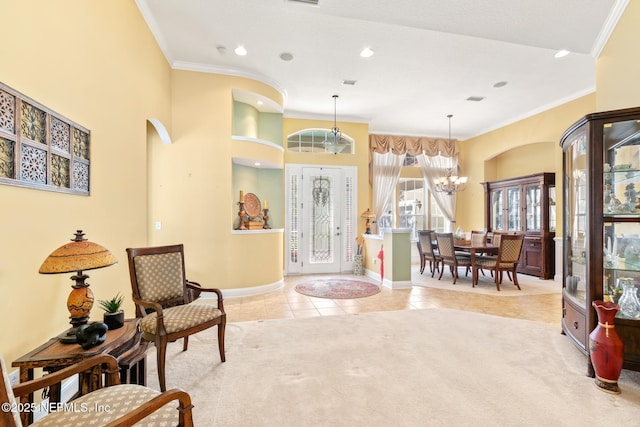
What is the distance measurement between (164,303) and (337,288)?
3.17 meters

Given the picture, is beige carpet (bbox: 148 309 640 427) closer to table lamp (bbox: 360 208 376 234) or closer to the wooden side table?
the wooden side table

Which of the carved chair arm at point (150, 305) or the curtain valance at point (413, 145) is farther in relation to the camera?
the curtain valance at point (413, 145)

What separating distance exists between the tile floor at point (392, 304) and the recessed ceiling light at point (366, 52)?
11.7 feet

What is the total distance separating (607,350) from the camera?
7.13 feet

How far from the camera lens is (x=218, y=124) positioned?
4.65 m

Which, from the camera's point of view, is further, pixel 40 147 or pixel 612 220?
pixel 612 220

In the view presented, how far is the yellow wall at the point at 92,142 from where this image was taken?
1.62 m

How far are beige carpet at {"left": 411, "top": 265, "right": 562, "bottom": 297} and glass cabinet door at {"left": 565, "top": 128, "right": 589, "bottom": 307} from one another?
215 cm

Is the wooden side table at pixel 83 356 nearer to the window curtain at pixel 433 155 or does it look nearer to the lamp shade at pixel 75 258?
the lamp shade at pixel 75 258

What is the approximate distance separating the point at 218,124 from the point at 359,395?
416 cm

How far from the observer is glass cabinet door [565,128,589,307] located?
2.60 meters

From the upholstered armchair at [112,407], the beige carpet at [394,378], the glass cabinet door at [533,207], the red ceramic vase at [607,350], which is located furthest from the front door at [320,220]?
the upholstered armchair at [112,407]

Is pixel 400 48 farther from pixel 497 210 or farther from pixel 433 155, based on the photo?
pixel 497 210

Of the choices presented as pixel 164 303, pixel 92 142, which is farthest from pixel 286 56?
pixel 164 303
